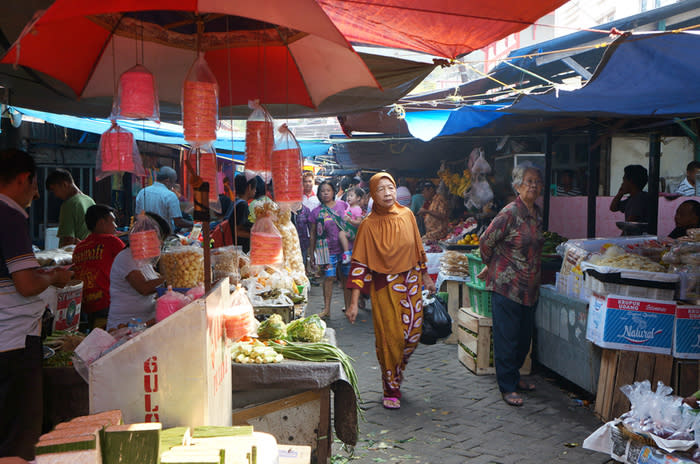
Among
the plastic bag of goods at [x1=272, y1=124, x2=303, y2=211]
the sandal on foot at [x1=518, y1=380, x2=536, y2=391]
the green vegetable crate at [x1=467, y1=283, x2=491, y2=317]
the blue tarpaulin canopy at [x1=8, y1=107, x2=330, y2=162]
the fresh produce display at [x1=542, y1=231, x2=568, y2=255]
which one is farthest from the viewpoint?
the blue tarpaulin canopy at [x1=8, y1=107, x2=330, y2=162]

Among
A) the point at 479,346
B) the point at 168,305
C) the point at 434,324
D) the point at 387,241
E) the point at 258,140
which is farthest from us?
the point at 434,324

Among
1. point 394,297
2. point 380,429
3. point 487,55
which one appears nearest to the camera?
point 380,429

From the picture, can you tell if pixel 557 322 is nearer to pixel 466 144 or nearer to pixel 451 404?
pixel 451 404

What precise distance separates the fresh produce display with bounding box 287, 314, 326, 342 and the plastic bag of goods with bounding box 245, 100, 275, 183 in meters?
1.24

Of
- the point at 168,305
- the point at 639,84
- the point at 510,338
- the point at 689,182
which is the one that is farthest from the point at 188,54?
the point at 689,182

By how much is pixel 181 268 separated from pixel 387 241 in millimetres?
1964

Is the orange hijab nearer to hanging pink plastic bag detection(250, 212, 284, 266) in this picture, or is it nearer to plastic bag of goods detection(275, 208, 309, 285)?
plastic bag of goods detection(275, 208, 309, 285)

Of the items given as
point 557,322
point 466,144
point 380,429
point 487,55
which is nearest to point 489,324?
point 557,322

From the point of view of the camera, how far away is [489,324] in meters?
6.56

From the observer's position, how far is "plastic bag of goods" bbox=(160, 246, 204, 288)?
489 cm

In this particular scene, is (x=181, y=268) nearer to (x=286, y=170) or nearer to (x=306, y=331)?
(x=306, y=331)

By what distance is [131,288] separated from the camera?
4.53 metres

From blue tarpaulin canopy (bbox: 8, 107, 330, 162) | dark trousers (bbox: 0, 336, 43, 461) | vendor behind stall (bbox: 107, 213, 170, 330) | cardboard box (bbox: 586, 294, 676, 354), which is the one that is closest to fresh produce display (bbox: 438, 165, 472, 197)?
blue tarpaulin canopy (bbox: 8, 107, 330, 162)

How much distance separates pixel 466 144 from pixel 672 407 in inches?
383
